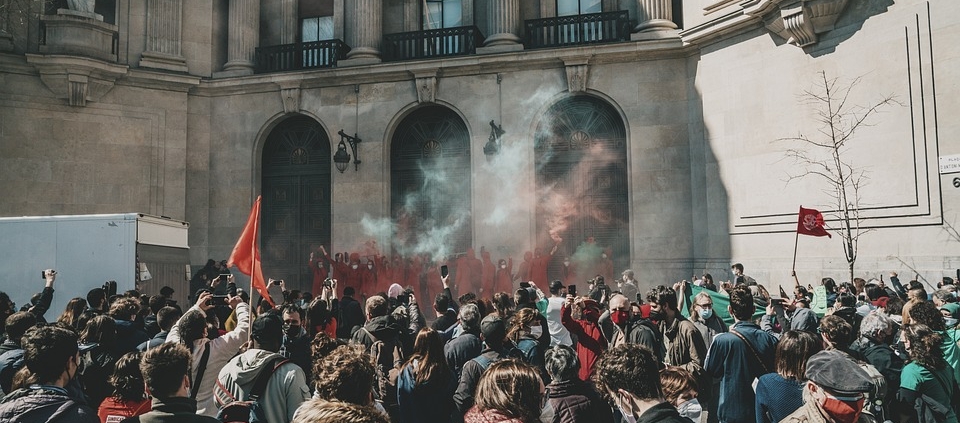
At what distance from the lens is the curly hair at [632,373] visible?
3506mm

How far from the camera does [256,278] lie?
26.2ft

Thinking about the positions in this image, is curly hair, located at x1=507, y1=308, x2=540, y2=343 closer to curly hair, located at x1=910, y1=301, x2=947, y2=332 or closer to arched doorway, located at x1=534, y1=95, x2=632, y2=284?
curly hair, located at x1=910, y1=301, x2=947, y2=332

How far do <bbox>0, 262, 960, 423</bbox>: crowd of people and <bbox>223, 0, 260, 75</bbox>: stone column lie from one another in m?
16.6

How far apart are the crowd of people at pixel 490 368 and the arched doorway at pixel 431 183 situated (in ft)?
44.7

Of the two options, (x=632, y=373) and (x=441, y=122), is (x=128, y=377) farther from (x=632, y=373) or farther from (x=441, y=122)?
(x=441, y=122)

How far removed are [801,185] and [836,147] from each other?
148 cm

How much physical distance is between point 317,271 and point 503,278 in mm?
5868

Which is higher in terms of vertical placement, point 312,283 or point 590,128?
point 590,128

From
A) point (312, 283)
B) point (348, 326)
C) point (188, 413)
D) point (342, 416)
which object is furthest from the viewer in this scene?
point (312, 283)

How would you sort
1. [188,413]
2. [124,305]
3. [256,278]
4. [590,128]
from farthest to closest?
[590,128] → [256,278] → [124,305] → [188,413]

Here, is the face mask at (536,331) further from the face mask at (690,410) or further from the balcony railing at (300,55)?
the balcony railing at (300,55)

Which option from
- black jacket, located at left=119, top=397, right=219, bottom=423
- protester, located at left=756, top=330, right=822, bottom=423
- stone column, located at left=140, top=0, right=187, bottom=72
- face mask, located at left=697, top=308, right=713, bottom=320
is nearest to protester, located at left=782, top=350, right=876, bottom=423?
protester, located at left=756, top=330, right=822, bottom=423

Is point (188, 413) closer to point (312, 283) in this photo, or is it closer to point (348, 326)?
point (348, 326)

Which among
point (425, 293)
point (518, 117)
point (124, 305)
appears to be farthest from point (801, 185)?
point (124, 305)
